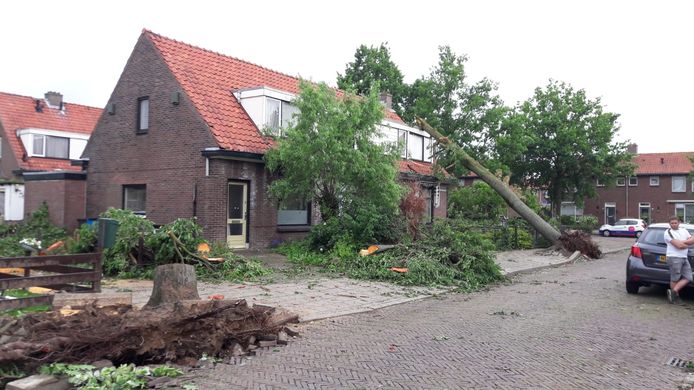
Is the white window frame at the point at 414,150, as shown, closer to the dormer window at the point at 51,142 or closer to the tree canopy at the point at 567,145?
the tree canopy at the point at 567,145

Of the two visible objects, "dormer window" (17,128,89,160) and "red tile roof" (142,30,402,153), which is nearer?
"red tile roof" (142,30,402,153)

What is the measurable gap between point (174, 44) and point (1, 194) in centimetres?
1012

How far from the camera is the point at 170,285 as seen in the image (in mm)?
7758

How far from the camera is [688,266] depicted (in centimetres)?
991

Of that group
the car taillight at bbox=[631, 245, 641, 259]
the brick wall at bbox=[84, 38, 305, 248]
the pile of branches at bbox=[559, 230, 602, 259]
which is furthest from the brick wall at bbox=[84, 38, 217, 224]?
the pile of branches at bbox=[559, 230, 602, 259]

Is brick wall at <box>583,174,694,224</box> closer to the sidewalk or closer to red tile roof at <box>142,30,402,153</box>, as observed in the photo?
red tile roof at <box>142,30,402,153</box>

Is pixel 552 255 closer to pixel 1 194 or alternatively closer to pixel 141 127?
pixel 141 127

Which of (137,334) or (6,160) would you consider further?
(6,160)

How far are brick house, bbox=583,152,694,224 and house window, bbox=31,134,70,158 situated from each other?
43541mm

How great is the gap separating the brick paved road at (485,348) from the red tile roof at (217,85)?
8.99 meters

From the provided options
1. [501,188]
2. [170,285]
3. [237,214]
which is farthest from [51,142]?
[170,285]

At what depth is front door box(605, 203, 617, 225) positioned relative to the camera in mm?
53000

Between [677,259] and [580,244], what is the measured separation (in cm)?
1070

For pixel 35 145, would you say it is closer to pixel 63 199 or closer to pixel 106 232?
pixel 63 199
